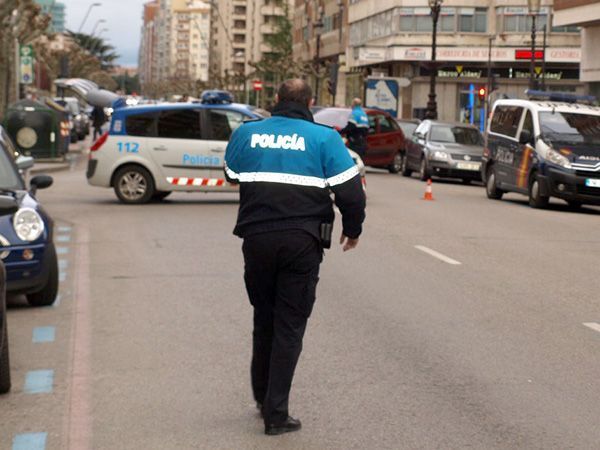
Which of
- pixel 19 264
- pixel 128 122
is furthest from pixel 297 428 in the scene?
pixel 128 122

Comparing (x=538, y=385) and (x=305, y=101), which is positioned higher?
(x=305, y=101)

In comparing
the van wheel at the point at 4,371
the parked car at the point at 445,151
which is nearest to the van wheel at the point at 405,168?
the parked car at the point at 445,151

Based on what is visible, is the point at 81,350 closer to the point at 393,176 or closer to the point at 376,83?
the point at 393,176

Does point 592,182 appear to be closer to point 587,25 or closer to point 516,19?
point 587,25

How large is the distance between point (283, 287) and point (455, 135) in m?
27.7

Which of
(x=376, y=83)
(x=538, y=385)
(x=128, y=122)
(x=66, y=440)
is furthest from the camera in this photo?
(x=376, y=83)

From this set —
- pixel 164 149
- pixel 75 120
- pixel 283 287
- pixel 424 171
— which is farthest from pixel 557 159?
pixel 75 120

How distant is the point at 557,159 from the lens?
2247 centimetres

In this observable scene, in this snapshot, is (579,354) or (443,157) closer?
(579,354)

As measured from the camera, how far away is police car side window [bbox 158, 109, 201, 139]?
21.9 metres

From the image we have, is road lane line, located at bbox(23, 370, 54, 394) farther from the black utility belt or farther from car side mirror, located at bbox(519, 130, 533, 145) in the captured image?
car side mirror, located at bbox(519, 130, 533, 145)

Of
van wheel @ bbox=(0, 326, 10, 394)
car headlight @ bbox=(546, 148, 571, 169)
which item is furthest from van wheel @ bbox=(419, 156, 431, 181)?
van wheel @ bbox=(0, 326, 10, 394)

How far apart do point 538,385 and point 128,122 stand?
15203 mm

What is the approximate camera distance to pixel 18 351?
856 centimetres
